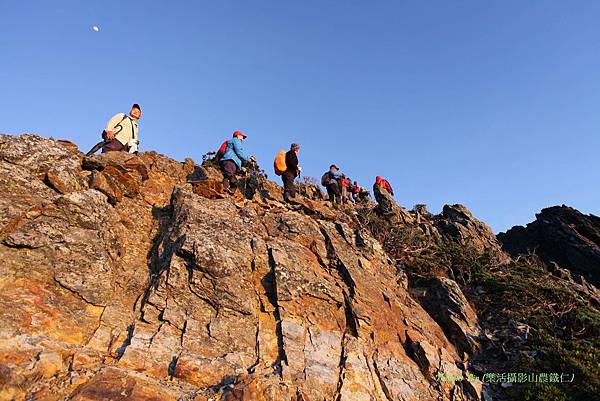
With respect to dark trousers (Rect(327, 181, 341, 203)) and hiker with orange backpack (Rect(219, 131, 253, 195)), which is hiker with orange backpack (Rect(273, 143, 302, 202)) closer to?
hiker with orange backpack (Rect(219, 131, 253, 195))

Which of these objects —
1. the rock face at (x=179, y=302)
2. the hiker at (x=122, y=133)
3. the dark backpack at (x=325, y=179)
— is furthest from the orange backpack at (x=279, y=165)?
the hiker at (x=122, y=133)

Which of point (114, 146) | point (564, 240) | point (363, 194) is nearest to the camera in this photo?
Result: point (114, 146)

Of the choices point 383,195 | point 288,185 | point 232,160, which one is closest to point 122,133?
point 232,160

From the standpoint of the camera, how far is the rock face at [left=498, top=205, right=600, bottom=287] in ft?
75.5

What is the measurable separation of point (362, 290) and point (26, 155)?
31.8 feet

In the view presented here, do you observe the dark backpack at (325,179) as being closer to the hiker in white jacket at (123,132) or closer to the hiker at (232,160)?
the hiker at (232,160)

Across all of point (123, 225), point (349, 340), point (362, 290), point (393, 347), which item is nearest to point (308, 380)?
point (349, 340)

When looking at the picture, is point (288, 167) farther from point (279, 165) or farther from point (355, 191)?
point (355, 191)

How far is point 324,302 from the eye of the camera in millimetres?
9305

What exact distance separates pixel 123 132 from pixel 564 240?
89.2 ft

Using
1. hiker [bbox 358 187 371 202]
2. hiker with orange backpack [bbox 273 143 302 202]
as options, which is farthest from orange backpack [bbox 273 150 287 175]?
hiker [bbox 358 187 371 202]

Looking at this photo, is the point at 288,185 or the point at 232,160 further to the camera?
the point at 288,185

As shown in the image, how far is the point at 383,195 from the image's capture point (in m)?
23.7

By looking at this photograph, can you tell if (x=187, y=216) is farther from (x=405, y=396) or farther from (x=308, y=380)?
(x=405, y=396)
